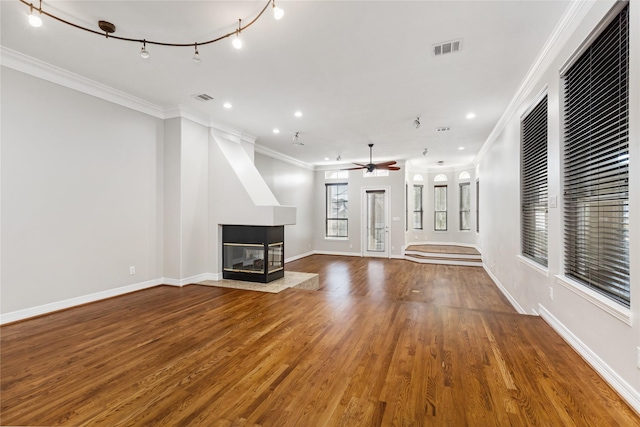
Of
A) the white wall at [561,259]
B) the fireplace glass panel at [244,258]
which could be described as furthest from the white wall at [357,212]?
the fireplace glass panel at [244,258]

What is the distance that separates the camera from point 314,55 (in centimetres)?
314

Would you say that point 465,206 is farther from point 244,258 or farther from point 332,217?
point 244,258

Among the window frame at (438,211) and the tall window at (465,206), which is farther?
the window frame at (438,211)

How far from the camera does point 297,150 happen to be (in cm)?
765

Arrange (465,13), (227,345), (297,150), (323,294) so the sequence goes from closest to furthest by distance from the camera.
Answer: (465,13) → (227,345) → (323,294) → (297,150)

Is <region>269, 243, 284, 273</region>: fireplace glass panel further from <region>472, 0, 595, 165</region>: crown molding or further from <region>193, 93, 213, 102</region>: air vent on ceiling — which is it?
<region>472, 0, 595, 165</region>: crown molding

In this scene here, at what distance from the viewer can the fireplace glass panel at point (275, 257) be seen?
17.2 ft

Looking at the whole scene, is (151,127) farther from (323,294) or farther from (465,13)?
(465,13)

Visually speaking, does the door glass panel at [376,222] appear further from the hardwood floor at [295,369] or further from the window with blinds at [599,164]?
the window with blinds at [599,164]

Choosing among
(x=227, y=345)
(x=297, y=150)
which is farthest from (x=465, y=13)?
(x=297, y=150)

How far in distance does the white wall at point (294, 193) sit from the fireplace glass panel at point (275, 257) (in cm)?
248

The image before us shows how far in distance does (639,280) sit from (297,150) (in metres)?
6.74

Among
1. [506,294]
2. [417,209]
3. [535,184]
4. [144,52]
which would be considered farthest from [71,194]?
[417,209]

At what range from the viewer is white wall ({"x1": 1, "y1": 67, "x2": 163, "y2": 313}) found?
10.6 ft
